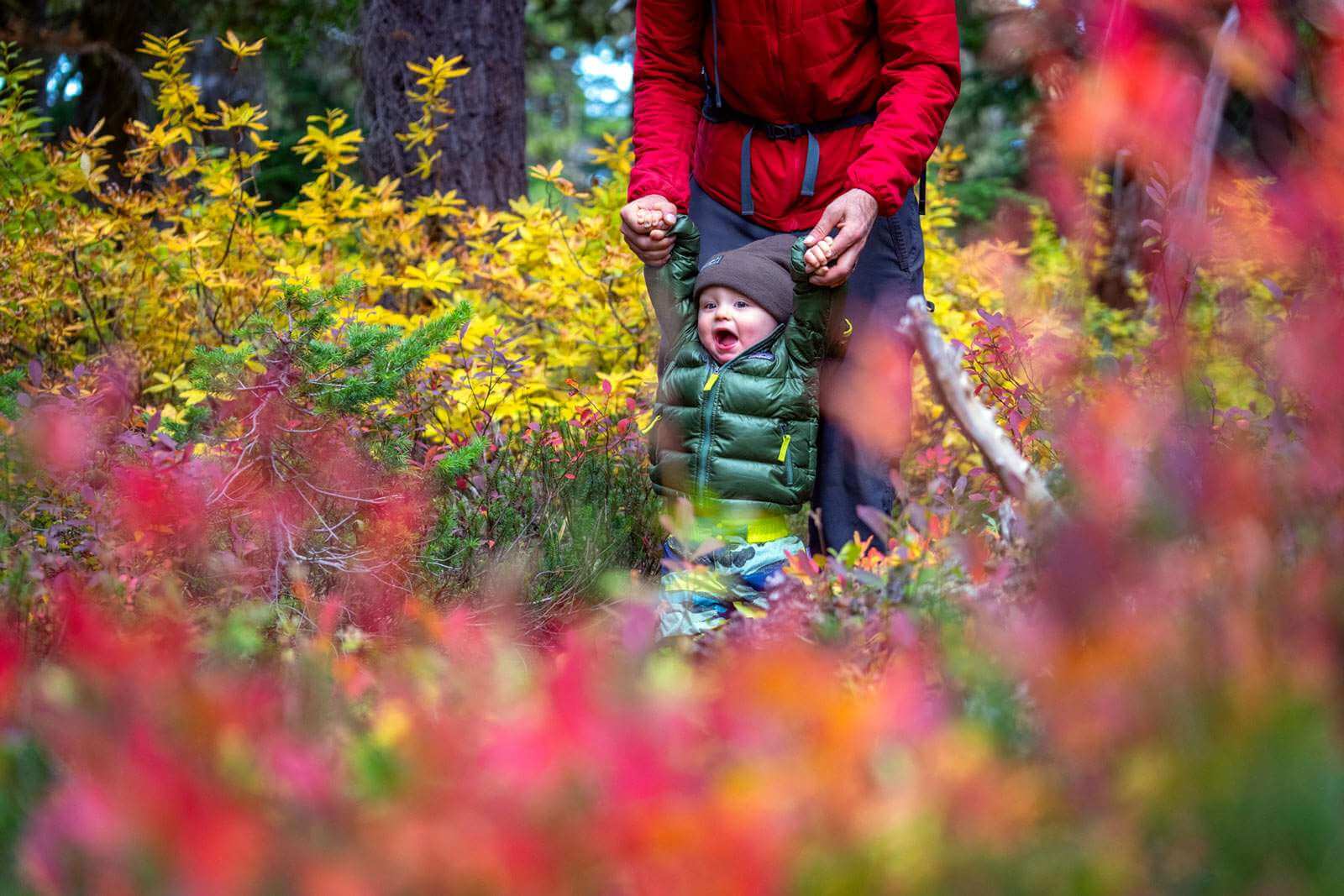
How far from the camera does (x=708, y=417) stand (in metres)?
2.89

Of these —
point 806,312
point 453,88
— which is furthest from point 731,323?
point 453,88

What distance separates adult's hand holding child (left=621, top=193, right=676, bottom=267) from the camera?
2893mm

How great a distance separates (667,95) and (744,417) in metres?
0.95

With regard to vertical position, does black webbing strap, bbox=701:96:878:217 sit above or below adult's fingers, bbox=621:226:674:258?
above

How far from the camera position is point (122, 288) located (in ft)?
15.3

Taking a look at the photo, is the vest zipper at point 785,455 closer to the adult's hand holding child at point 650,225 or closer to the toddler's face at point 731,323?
Result: the toddler's face at point 731,323

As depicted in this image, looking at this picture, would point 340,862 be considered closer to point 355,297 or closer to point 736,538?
point 736,538

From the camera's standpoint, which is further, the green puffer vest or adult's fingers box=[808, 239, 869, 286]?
the green puffer vest

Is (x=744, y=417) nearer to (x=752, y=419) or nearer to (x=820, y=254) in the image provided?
(x=752, y=419)

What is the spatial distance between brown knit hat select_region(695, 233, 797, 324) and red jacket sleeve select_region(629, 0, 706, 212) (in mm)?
260

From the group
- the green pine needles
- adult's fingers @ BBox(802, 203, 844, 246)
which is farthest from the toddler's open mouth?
the green pine needles

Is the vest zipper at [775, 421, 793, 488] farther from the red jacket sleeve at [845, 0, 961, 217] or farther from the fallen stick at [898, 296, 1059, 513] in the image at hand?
the fallen stick at [898, 296, 1059, 513]

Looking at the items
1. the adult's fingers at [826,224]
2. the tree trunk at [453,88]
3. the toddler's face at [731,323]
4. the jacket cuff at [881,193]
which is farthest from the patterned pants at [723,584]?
the tree trunk at [453,88]

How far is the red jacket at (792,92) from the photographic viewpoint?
9.18 ft
